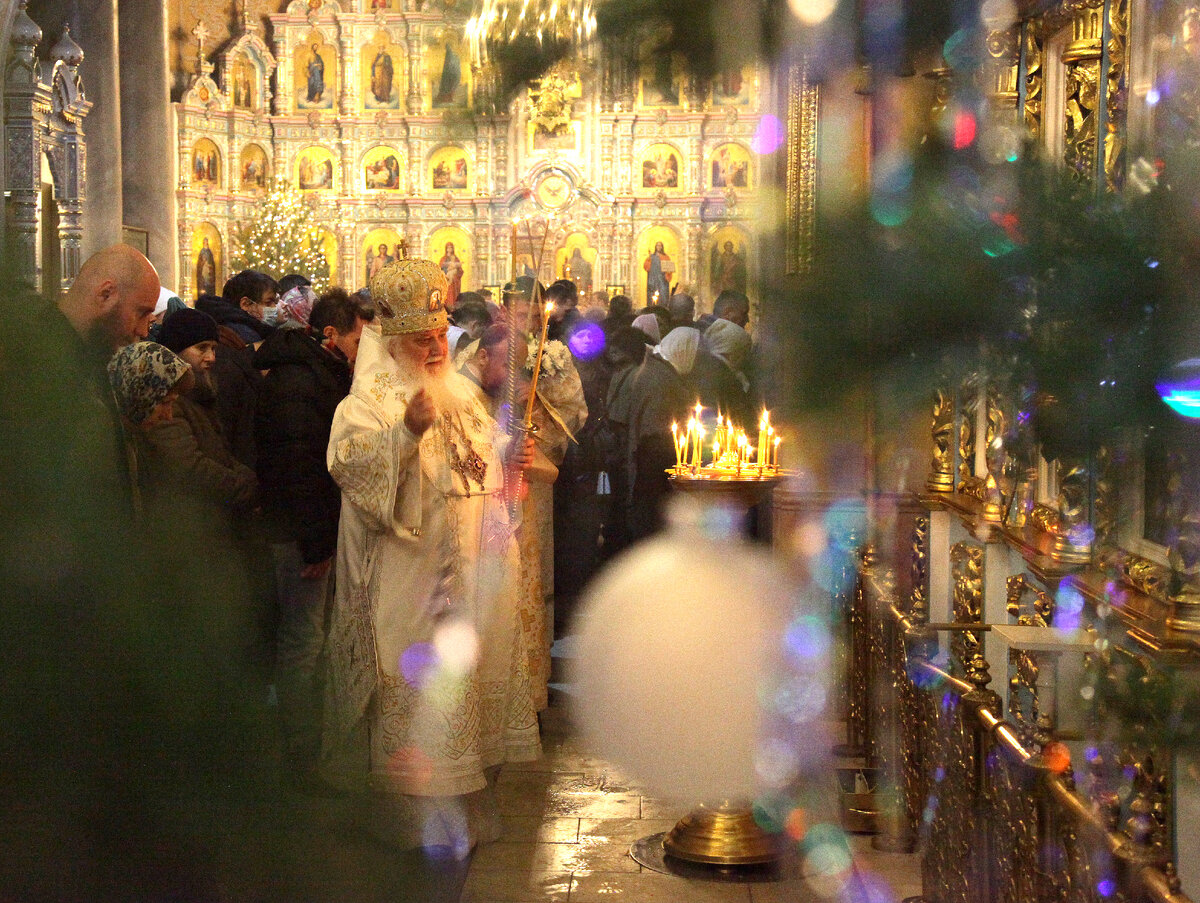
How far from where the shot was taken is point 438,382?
4.19 m

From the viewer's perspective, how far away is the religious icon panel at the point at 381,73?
2622 centimetres

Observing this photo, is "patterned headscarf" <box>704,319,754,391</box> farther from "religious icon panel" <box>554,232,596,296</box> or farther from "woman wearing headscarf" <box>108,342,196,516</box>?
"religious icon panel" <box>554,232,596,296</box>

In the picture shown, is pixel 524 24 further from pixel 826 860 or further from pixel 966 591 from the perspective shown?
pixel 826 860

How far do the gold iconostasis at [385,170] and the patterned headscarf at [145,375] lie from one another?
20.7m

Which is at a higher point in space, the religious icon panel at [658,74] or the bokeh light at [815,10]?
the bokeh light at [815,10]

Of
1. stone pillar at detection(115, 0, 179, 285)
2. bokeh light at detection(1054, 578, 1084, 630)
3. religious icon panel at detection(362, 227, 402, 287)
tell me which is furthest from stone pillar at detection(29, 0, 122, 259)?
religious icon panel at detection(362, 227, 402, 287)

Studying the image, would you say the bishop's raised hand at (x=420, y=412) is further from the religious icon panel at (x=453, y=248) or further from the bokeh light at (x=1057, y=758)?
the religious icon panel at (x=453, y=248)

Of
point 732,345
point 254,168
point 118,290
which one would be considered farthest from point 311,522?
point 254,168

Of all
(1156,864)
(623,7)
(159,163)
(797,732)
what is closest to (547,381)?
(797,732)

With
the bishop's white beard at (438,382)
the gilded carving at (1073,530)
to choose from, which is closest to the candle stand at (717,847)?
the bishop's white beard at (438,382)

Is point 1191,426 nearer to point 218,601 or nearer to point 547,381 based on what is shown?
point 218,601

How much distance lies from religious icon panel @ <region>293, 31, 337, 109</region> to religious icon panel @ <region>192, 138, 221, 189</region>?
5.99 feet

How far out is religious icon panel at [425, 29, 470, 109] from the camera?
3.19ft

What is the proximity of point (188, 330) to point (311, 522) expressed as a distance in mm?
764
